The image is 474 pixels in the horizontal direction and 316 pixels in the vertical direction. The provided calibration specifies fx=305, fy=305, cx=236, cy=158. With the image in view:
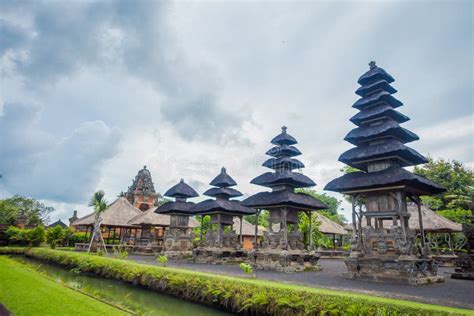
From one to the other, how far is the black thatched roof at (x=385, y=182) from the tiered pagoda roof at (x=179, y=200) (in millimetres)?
13819

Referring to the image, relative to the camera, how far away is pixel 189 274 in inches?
440

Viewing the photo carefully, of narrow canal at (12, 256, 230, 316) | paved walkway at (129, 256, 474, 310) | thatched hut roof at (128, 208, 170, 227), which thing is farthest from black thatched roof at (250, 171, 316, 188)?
thatched hut roof at (128, 208, 170, 227)

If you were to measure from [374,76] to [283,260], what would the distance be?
10712 millimetres

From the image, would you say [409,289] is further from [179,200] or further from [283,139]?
[179,200]

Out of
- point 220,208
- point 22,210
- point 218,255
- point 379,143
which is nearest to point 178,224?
point 220,208

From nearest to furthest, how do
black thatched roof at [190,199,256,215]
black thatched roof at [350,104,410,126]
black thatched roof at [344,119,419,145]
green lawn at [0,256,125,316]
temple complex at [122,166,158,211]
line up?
green lawn at [0,256,125,316]
black thatched roof at [344,119,419,145]
black thatched roof at [350,104,410,126]
black thatched roof at [190,199,256,215]
temple complex at [122,166,158,211]

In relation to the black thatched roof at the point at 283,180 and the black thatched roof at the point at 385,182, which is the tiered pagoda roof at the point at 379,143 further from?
the black thatched roof at the point at 283,180

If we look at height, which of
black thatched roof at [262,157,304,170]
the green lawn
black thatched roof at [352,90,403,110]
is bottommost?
the green lawn

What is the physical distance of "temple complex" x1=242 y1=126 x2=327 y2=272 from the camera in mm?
16969

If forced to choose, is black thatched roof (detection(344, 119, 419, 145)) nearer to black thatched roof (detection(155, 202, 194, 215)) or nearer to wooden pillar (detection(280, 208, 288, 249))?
wooden pillar (detection(280, 208, 288, 249))

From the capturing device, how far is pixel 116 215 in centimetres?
3125

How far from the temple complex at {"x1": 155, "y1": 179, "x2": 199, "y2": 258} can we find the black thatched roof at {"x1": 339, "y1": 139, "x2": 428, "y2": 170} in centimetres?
1468

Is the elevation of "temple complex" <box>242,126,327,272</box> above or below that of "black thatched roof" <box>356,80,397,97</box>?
below

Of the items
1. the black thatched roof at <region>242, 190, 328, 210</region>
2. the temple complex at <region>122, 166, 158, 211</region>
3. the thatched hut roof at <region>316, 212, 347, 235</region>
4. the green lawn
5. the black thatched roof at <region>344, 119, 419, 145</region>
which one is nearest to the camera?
the green lawn
